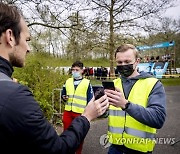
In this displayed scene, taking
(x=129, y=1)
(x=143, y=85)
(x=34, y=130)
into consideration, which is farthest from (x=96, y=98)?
(x=129, y=1)

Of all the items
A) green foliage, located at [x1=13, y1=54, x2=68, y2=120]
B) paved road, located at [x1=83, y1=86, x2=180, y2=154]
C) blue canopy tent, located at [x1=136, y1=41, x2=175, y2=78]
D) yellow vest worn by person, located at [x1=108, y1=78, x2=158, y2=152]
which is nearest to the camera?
yellow vest worn by person, located at [x1=108, y1=78, x2=158, y2=152]

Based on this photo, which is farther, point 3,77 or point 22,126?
point 3,77

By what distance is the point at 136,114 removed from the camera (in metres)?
2.38

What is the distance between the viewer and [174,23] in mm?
36406

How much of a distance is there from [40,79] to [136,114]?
6.36 meters

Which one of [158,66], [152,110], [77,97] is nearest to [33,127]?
[152,110]

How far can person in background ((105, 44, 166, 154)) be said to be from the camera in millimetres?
2383

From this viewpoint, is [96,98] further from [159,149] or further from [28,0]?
[28,0]

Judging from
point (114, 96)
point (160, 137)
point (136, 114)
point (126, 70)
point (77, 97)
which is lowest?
point (160, 137)

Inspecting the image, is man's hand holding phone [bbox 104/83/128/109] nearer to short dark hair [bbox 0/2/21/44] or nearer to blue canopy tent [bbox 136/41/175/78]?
short dark hair [bbox 0/2/21/44]

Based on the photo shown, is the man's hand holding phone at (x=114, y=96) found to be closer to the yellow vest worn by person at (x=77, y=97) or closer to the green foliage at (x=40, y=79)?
the yellow vest worn by person at (x=77, y=97)

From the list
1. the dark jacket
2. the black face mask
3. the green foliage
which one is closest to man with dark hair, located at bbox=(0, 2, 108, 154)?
the dark jacket

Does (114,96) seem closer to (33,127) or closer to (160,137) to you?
(33,127)

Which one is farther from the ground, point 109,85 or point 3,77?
point 3,77
